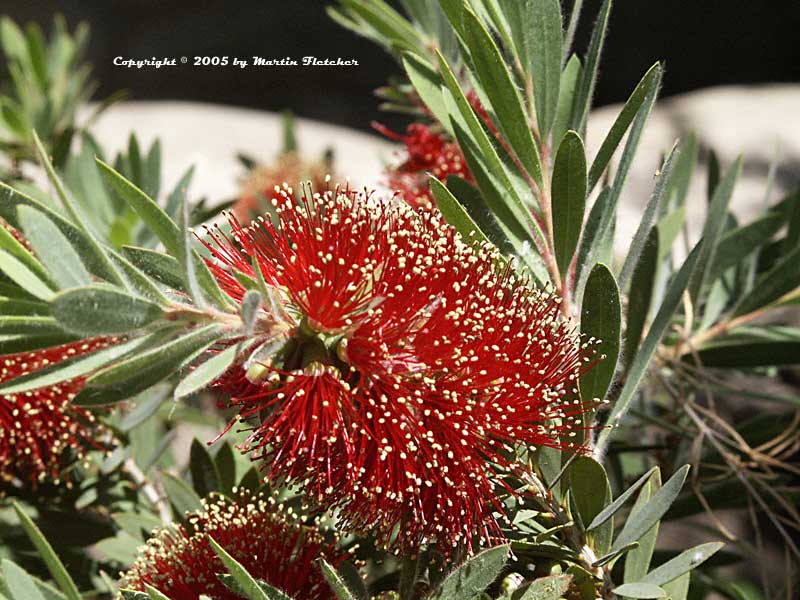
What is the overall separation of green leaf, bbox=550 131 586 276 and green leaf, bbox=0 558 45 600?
480mm

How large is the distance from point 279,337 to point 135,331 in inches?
4.0

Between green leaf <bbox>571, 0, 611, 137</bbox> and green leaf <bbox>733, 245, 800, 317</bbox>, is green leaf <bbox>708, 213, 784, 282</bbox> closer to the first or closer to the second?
green leaf <bbox>733, 245, 800, 317</bbox>

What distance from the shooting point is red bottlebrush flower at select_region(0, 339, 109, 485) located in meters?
0.79

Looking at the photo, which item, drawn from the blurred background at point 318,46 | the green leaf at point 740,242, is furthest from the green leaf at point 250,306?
the blurred background at point 318,46

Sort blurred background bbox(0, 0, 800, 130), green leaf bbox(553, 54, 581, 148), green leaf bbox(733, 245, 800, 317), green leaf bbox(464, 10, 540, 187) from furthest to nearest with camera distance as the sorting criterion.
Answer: blurred background bbox(0, 0, 800, 130), green leaf bbox(733, 245, 800, 317), green leaf bbox(553, 54, 581, 148), green leaf bbox(464, 10, 540, 187)

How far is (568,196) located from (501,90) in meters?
0.10

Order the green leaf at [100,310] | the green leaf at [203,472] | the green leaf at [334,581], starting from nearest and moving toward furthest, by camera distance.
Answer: the green leaf at [100,310], the green leaf at [334,581], the green leaf at [203,472]

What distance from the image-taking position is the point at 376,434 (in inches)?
23.6

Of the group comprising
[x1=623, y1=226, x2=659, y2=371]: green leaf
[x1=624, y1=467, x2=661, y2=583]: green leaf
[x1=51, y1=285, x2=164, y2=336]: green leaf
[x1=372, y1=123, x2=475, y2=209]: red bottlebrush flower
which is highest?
[x1=372, y1=123, x2=475, y2=209]: red bottlebrush flower

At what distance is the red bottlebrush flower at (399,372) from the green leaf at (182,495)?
0.86 feet

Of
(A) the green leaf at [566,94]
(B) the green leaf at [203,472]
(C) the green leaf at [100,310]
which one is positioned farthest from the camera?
(B) the green leaf at [203,472]

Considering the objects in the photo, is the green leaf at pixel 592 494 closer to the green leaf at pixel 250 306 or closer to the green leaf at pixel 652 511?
the green leaf at pixel 652 511

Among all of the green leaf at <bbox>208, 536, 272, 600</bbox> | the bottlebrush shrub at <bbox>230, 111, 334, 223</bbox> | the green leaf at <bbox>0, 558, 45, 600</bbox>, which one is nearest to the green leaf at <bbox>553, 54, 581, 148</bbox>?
the green leaf at <bbox>208, 536, 272, 600</bbox>

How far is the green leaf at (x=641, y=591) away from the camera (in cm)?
58
